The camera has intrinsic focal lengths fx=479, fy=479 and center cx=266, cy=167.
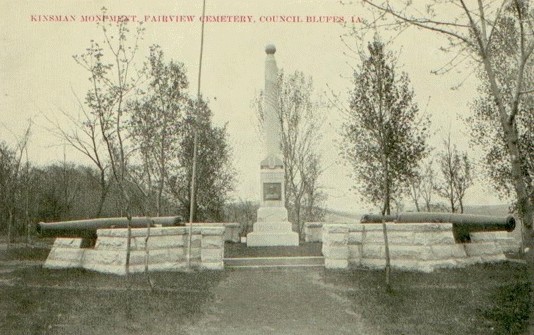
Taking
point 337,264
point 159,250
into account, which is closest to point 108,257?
point 159,250

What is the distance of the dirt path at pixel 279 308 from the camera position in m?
6.57

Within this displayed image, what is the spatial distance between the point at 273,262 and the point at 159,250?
296 cm

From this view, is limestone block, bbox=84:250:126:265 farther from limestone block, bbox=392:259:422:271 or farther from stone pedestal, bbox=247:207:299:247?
stone pedestal, bbox=247:207:299:247

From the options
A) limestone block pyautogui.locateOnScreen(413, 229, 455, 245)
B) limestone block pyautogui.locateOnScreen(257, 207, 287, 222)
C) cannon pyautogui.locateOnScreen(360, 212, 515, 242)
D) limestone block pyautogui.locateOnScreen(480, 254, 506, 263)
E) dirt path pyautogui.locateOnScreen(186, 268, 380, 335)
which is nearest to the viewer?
dirt path pyautogui.locateOnScreen(186, 268, 380, 335)

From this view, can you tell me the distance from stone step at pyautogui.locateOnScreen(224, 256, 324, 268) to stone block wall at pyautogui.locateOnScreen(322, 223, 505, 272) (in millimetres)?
796

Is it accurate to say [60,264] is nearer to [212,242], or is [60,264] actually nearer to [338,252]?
[212,242]

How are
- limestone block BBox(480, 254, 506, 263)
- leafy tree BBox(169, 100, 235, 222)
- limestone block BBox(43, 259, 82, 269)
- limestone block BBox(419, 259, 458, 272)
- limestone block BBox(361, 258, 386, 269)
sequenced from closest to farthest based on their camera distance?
limestone block BBox(419, 259, 458, 272) < limestone block BBox(361, 258, 386, 269) < limestone block BBox(43, 259, 82, 269) < limestone block BBox(480, 254, 506, 263) < leafy tree BBox(169, 100, 235, 222)

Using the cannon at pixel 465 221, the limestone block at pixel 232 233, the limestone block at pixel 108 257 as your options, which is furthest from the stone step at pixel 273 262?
the limestone block at pixel 232 233

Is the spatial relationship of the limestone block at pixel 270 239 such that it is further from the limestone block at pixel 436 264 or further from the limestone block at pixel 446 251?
the limestone block at pixel 436 264

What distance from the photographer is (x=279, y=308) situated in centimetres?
759

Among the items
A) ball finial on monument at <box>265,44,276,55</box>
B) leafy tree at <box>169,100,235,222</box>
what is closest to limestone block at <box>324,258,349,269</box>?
ball finial on monument at <box>265,44,276,55</box>

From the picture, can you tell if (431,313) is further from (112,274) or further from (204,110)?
(204,110)

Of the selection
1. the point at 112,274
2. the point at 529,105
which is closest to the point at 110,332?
the point at 112,274

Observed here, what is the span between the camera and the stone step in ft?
37.2
